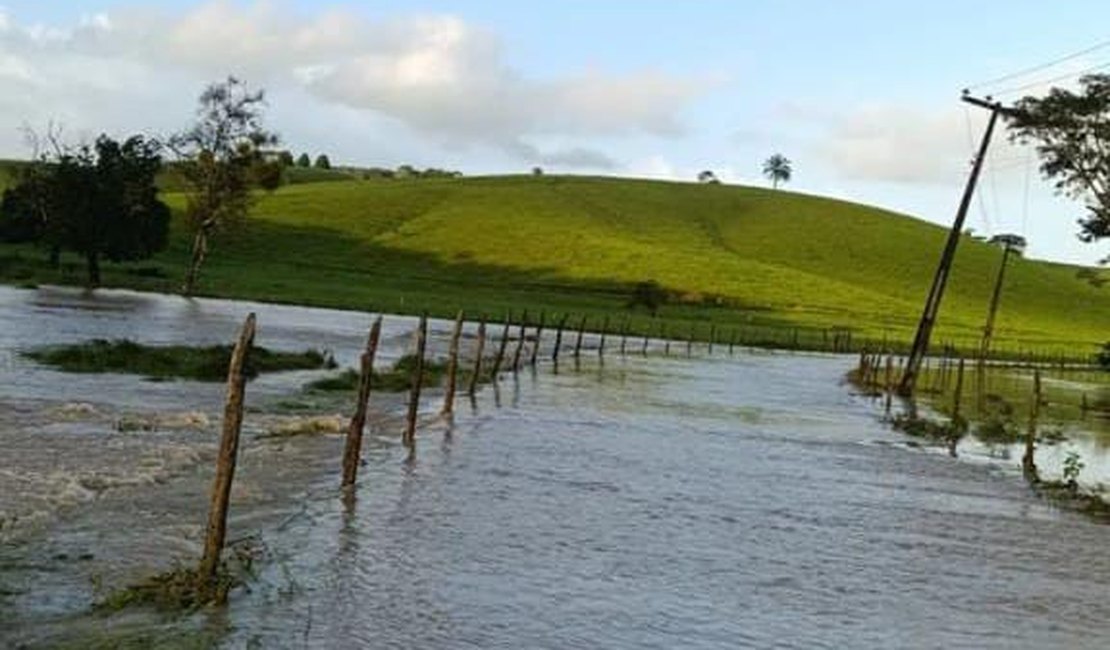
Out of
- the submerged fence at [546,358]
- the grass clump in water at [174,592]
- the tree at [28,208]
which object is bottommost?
the grass clump in water at [174,592]

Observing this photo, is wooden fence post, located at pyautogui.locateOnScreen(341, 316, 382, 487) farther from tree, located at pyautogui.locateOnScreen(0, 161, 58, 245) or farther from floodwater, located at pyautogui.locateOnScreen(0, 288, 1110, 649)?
tree, located at pyautogui.locateOnScreen(0, 161, 58, 245)

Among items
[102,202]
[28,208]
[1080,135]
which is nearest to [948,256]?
[1080,135]

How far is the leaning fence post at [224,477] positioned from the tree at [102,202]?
7002cm

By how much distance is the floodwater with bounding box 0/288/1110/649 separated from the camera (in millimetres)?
14492

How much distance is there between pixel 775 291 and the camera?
12362 centimetres

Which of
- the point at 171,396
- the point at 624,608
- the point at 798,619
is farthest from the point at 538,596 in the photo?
the point at 171,396

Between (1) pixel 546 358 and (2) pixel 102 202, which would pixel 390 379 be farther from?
(2) pixel 102 202

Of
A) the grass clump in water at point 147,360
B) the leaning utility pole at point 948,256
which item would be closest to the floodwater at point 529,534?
the grass clump in water at point 147,360

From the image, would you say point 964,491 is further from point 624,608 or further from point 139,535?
point 139,535

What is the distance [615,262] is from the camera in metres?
128

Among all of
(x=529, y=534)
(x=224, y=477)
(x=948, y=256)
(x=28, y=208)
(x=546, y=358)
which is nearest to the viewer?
(x=224, y=477)

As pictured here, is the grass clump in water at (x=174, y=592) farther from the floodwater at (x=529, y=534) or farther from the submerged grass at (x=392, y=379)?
the submerged grass at (x=392, y=379)

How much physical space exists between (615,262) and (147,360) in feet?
296

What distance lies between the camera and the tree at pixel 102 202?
8169cm
